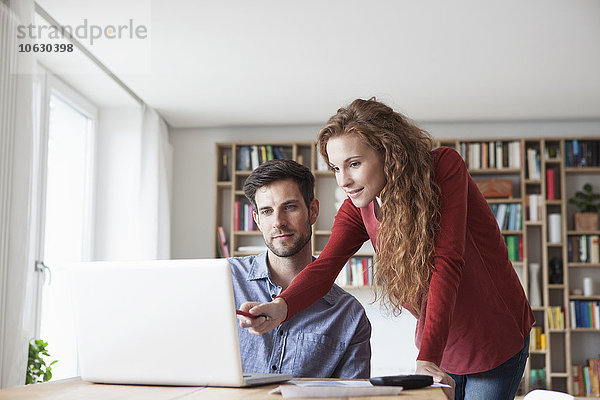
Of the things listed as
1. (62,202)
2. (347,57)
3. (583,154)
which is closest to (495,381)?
(347,57)

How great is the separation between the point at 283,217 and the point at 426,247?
0.70m

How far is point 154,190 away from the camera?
18.2 ft

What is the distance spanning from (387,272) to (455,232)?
0.71 ft

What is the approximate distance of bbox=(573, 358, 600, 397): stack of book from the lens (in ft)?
17.9

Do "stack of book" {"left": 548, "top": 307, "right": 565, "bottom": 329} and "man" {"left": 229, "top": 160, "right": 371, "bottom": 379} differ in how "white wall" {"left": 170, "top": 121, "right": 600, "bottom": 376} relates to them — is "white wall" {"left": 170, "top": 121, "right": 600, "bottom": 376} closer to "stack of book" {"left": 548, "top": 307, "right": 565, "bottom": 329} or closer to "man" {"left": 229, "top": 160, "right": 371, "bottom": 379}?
"stack of book" {"left": 548, "top": 307, "right": 565, "bottom": 329}

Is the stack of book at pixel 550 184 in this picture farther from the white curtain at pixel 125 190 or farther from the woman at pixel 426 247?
the woman at pixel 426 247

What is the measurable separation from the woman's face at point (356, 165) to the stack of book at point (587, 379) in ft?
15.4

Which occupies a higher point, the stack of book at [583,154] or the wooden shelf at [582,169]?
the stack of book at [583,154]

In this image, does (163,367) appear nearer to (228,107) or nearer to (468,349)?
(468,349)

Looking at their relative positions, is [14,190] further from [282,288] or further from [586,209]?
[586,209]

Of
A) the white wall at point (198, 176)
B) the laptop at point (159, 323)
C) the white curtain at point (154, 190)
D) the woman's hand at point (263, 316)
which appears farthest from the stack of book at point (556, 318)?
the laptop at point (159, 323)

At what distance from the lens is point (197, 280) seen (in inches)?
47.9

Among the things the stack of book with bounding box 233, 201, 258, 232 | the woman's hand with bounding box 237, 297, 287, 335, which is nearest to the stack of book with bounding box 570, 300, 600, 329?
the stack of book with bounding box 233, 201, 258, 232

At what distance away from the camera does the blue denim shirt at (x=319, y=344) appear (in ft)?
5.91
